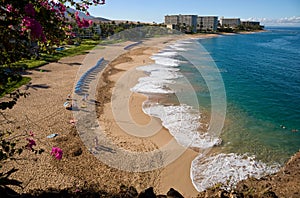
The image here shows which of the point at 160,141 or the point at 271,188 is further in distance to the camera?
the point at 160,141

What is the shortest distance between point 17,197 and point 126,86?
560 inches

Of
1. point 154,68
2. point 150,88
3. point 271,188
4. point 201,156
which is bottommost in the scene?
point 201,156

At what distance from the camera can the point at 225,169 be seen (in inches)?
315

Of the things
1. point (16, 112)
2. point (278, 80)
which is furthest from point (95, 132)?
point (278, 80)

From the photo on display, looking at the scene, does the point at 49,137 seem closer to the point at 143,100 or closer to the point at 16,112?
the point at 16,112

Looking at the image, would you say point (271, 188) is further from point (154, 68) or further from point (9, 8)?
point (154, 68)

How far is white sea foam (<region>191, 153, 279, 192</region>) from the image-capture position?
7.50m

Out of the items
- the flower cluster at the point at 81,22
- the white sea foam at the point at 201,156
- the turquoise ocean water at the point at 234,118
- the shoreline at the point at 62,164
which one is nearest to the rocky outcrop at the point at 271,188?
the shoreline at the point at 62,164

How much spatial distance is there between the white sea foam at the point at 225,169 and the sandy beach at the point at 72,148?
0.34 m

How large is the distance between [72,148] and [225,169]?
5.78 metres

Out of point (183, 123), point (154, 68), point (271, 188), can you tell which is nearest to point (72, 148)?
point (183, 123)

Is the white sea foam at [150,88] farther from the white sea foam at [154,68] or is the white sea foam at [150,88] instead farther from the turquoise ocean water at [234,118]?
the white sea foam at [154,68]

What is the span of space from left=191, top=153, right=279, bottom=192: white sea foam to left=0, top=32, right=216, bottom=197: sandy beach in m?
0.34

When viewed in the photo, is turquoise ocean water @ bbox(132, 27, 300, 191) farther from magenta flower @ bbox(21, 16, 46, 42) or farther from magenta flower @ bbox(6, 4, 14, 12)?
magenta flower @ bbox(6, 4, 14, 12)
